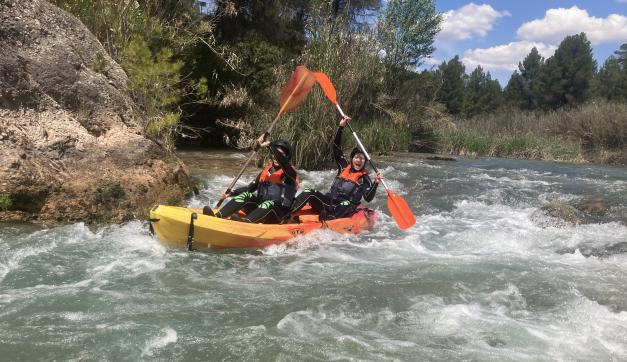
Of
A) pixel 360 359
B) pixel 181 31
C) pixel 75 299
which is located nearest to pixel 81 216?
pixel 75 299

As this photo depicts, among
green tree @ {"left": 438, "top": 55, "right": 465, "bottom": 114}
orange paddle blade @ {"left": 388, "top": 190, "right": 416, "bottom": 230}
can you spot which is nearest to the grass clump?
orange paddle blade @ {"left": 388, "top": 190, "right": 416, "bottom": 230}

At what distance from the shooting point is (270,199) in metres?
5.84

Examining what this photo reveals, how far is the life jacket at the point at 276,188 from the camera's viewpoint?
231 inches

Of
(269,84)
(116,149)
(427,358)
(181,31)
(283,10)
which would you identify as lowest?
(427,358)

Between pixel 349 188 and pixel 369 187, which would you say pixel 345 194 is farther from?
pixel 369 187

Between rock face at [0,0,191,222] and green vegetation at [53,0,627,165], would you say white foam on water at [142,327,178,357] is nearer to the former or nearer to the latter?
rock face at [0,0,191,222]

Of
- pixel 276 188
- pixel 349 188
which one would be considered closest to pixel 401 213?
pixel 349 188

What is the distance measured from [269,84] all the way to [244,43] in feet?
4.33

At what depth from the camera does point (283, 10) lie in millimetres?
15695

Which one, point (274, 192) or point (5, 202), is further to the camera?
point (274, 192)

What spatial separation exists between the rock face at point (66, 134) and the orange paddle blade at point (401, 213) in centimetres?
273

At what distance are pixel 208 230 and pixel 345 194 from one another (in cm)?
210

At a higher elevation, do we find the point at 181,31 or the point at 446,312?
the point at 181,31

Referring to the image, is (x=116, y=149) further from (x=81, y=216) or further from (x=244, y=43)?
(x=244, y=43)
